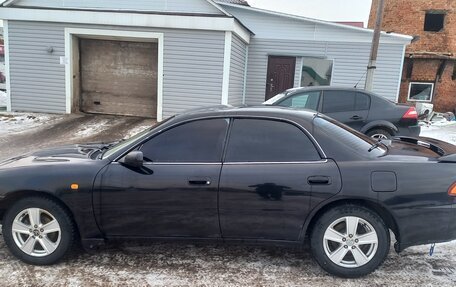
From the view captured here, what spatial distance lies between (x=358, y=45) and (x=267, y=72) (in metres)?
3.52

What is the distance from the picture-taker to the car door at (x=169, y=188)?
3.15 m

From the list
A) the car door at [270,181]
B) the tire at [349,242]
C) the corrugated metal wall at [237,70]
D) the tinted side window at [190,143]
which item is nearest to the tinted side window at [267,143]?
the car door at [270,181]

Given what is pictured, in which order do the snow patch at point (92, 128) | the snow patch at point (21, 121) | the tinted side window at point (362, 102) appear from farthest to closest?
the snow patch at point (21, 121) < the snow patch at point (92, 128) < the tinted side window at point (362, 102)

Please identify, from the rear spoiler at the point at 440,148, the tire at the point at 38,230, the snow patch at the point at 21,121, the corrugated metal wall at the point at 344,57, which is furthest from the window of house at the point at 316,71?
the tire at the point at 38,230

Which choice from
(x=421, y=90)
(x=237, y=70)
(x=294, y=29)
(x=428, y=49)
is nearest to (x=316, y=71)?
(x=294, y=29)

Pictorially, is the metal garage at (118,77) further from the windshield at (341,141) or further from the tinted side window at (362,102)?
the windshield at (341,141)

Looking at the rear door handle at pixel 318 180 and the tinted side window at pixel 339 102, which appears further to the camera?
the tinted side window at pixel 339 102

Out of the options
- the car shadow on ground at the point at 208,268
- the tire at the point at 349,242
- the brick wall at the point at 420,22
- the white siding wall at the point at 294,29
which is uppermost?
the brick wall at the point at 420,22

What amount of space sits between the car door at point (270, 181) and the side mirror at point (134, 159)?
71cm

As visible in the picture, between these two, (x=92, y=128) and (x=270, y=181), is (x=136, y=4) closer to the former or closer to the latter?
(x=92, y=128)

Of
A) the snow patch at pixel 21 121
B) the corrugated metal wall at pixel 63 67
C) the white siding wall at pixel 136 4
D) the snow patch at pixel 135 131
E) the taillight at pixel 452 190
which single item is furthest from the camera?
the white siding wall at pixel 136 4

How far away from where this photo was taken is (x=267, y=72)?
570 inches

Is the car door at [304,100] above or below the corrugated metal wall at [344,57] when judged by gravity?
below

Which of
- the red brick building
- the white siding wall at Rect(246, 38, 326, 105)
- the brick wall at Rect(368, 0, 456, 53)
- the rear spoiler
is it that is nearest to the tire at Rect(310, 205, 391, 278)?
the rear spoiler
